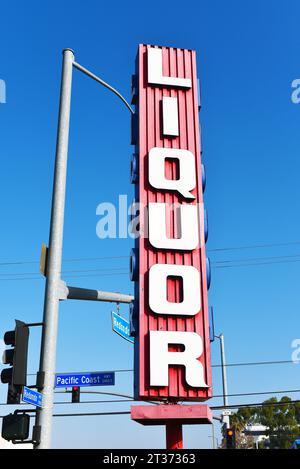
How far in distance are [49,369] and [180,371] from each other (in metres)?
5.53

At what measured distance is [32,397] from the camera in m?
8.44

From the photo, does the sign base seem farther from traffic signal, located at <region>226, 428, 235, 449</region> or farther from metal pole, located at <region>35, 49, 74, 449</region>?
traffic signal, located at <region>226, 428, 235, 449</region>

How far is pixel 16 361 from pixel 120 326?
226 inches

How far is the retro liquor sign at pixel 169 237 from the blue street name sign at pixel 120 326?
376mm

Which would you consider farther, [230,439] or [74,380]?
[230,439]

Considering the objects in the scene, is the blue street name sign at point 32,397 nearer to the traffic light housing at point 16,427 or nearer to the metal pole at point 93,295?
the traffic light housing at point 16,427

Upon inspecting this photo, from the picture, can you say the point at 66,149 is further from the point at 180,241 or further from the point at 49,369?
the point at 180,241

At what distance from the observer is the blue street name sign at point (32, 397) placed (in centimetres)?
837

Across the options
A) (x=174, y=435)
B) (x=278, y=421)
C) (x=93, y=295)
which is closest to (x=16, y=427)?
(x=93, y=295)

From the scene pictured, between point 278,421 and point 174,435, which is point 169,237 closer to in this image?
point 174,435

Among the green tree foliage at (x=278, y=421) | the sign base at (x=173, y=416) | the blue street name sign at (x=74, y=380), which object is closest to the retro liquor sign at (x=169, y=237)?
the sign base at (x=173, y=416)

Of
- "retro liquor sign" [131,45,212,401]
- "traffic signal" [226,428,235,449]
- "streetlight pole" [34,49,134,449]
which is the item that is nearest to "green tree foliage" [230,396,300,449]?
"traffic signal" [226,428,235,449]

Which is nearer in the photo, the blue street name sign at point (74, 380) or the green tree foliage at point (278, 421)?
the blue street name sign at point (74, 380)

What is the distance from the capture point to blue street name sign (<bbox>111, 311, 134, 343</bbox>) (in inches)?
558
